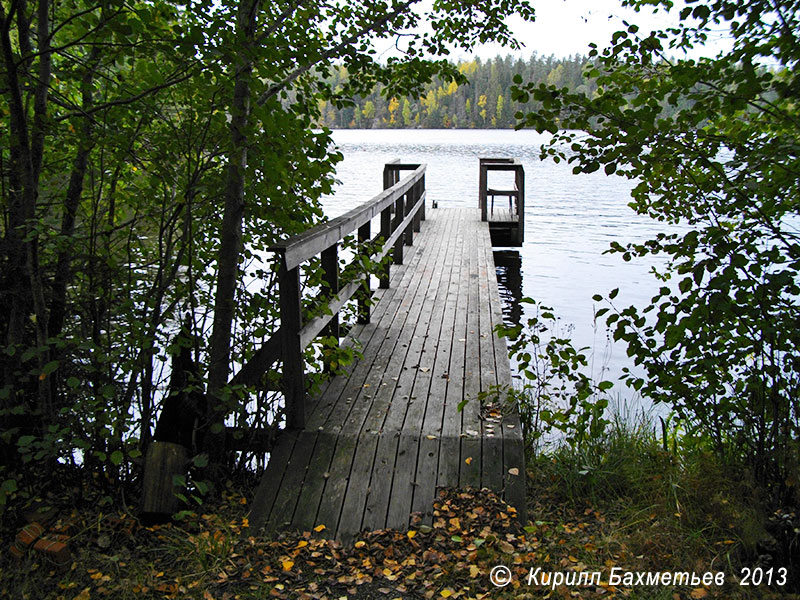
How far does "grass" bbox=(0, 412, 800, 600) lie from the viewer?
2783mm

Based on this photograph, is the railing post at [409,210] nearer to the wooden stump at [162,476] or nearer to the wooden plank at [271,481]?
the wooden plank at [271,481]

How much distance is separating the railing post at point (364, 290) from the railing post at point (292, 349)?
1059mm

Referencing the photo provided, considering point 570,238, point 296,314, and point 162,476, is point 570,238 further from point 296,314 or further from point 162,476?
point 162,476

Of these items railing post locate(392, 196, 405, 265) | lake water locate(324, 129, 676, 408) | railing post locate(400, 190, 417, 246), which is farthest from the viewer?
lake water locate(324, 129, 676, 408)

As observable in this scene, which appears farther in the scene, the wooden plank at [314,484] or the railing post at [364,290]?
the railing post at [364,290]

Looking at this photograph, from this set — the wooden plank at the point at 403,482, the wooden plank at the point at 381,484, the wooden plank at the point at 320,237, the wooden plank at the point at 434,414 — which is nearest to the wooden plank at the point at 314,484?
the wooden plank at the point at 381,484

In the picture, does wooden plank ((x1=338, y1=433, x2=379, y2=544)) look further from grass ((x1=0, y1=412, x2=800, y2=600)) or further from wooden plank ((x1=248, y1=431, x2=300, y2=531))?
wooden plank ((x1=248, y1=431, x2=300, y2=531))

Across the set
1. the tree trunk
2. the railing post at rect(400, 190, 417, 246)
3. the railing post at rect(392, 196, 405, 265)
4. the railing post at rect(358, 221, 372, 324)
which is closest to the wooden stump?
the tree trunk

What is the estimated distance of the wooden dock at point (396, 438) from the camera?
10.8ft

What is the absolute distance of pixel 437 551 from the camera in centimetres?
295

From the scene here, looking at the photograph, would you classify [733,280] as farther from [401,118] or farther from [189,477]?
[401,118]

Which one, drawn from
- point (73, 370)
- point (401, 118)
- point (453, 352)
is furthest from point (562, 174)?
point (401, 118)

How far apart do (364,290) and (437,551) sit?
286 centimetres

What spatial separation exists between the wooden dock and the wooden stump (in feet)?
1.39
